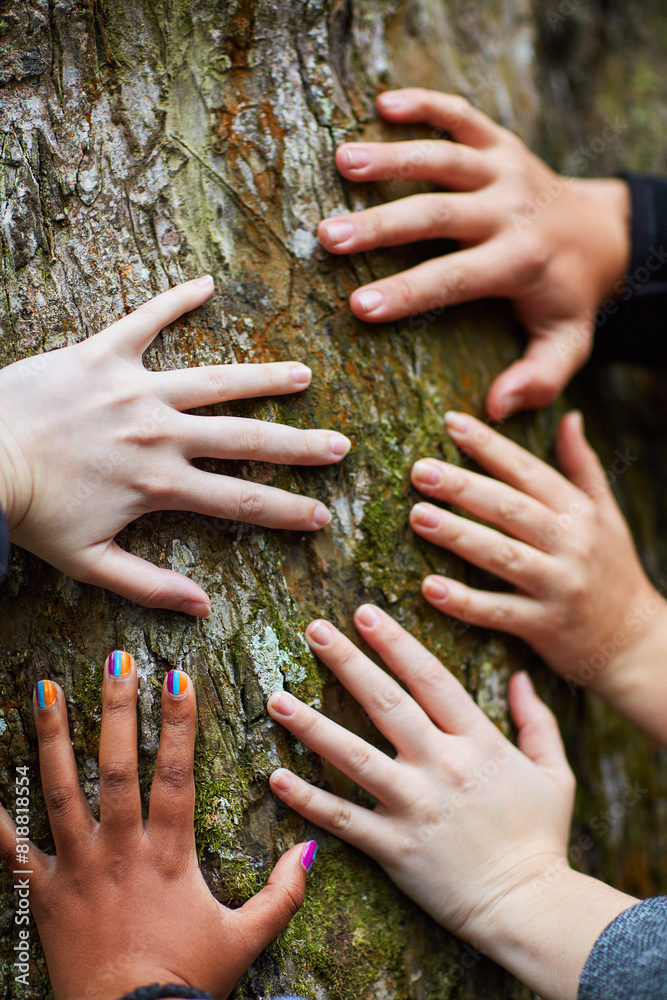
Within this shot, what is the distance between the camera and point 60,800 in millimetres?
1231

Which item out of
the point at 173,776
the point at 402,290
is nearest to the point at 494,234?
the point at 402,290

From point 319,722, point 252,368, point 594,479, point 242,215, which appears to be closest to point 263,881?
point 319,722

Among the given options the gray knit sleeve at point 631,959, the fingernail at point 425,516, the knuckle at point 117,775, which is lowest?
the gray knit sleeve at point 631,959

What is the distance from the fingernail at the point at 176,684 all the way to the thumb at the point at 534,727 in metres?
0.87

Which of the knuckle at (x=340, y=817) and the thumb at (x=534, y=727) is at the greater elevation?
the knuckle at (x=340, y=817)

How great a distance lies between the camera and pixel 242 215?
58.2 inches

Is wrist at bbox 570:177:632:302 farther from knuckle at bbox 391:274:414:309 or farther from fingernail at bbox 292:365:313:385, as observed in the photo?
fingernail at bbox 292:365:313:385

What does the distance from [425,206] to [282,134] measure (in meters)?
0.39

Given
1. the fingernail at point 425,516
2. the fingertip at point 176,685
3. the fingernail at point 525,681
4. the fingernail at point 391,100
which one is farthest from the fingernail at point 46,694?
the fingernail at point 391,100

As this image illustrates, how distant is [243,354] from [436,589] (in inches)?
28.0

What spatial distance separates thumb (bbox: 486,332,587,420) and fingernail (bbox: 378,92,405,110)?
2.46 ft

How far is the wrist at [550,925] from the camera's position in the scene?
118 cm

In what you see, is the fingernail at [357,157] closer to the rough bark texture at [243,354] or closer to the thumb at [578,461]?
the rough bark texture at [243,354]

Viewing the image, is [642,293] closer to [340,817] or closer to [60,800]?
[340,817]
